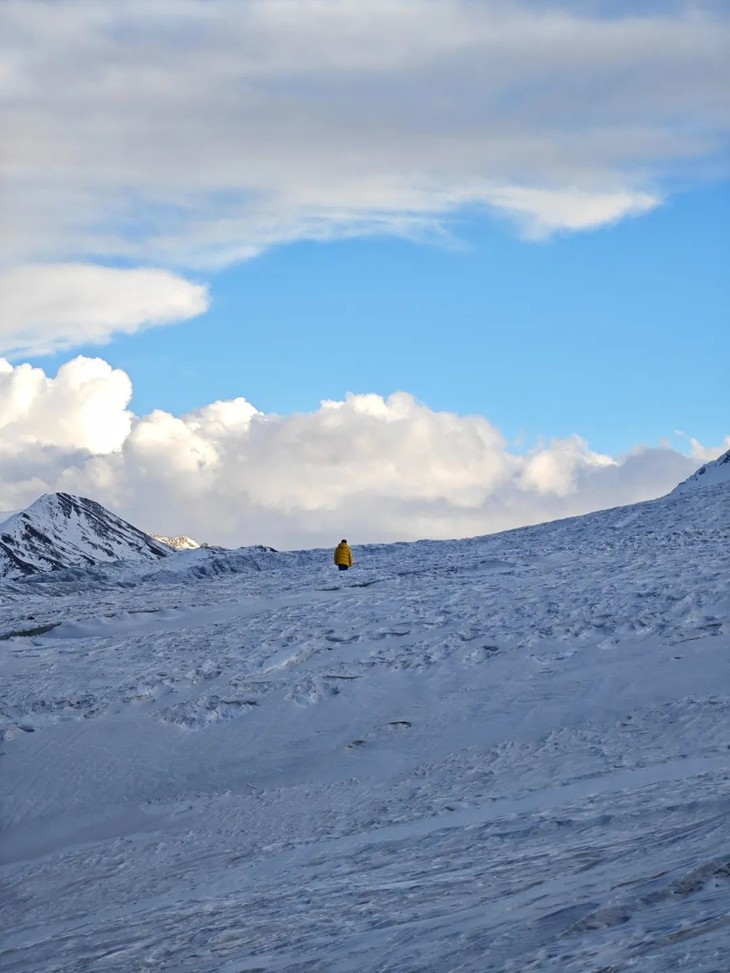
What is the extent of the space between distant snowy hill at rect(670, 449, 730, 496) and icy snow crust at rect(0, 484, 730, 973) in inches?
609

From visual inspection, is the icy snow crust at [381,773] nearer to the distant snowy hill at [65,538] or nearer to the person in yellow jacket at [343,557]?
the person in yellow jacket at [343,557]

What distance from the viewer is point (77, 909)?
14.2 meters

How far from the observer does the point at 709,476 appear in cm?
4506

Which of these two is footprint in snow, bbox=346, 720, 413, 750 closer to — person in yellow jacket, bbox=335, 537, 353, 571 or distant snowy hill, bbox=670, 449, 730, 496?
person in yellow jacket, bbox=335, 537, 353, 571

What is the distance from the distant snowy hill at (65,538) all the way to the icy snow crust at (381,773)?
364 feet

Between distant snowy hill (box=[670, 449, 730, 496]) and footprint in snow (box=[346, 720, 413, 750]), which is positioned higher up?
distant snowy hill (box=[670, 449, 730, 496])

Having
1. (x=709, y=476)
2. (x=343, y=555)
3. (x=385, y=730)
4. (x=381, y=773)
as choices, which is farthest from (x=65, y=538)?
(x=381, y=773)

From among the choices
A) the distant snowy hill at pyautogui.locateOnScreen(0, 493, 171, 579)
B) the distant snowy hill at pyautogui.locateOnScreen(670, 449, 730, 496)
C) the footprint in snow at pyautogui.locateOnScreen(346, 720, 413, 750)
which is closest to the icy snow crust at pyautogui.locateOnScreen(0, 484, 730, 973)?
the footprint in snow at pyautogui.locateOnScreen(346, 720, 413, 750)

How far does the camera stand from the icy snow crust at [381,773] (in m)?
10.5

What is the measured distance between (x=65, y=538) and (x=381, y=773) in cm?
14941

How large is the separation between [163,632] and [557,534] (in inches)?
653

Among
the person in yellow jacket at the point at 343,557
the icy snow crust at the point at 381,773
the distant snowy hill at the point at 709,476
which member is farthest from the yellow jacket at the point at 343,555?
the distant snowy hill at the point at 709,476

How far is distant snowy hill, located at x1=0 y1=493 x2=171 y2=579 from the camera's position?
144000 mm

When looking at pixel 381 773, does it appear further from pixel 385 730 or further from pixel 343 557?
pixel 343 557
